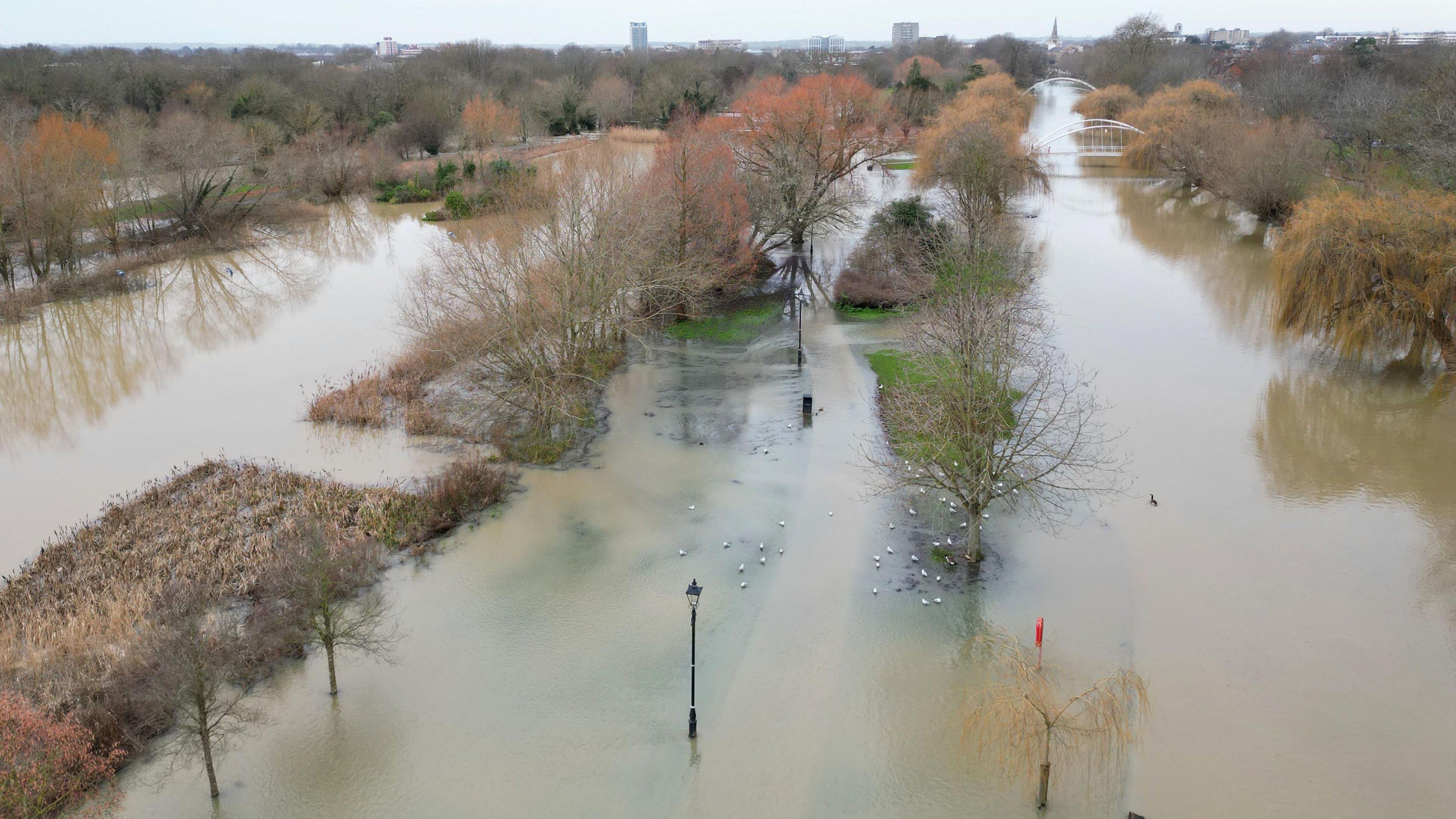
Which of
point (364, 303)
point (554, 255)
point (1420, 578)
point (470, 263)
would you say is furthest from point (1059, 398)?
point (364, 303)

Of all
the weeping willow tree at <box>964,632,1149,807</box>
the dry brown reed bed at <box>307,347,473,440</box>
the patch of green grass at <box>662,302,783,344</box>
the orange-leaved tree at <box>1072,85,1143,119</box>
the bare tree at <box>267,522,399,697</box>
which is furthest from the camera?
the orange-leaved tree at <box>1072,85,1143,119</box>

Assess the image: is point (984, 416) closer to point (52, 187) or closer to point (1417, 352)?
point (1417, 352)

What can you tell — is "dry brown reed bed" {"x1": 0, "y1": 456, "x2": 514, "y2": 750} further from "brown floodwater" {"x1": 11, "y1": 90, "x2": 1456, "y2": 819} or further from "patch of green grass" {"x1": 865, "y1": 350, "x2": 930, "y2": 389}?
"patch of green grass" {"x1": 865, "y1": 350, "x2": 930, "y2": 389}

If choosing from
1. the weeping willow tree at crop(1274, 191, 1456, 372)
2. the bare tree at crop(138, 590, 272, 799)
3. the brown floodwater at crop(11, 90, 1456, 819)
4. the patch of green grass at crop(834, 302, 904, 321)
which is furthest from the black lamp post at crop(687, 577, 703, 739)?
the weeping willow tree at crop(1274, 191, 1456, 372)

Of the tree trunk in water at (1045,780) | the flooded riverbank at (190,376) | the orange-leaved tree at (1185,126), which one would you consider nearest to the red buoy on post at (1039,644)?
the tree trunk in water at (1045,780)

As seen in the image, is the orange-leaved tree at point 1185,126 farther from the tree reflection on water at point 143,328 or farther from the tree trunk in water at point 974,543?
the tree reflection on water at point 143,328

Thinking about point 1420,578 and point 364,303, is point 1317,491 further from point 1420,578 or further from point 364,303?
point 364,303
